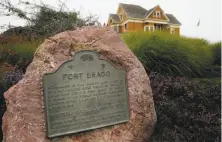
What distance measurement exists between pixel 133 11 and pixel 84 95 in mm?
21473

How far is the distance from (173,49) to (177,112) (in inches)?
81.3

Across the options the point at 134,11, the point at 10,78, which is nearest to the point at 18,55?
the point at 10,78

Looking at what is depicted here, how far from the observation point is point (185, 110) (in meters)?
4.49

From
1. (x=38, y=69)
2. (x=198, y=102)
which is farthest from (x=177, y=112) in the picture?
(x=38, y=69)

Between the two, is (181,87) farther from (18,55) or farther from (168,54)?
(18,55)

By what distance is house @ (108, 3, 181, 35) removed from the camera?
23.2 m

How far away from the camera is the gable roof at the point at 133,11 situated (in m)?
23.2

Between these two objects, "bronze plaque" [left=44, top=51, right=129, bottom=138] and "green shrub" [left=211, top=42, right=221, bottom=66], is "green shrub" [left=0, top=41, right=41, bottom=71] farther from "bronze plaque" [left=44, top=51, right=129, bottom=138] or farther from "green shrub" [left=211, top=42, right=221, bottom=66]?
"green shrub" [left=211, top=42, right=221, bottom=66]

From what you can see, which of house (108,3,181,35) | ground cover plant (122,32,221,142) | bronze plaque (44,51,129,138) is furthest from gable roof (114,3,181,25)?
bronze plaque (44,51,129,138)

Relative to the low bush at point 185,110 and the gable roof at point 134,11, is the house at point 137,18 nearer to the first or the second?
the gable roof at point 134,11

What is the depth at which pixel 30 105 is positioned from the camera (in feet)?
9.61

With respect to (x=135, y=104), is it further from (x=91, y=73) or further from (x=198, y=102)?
(x=198, y=102)

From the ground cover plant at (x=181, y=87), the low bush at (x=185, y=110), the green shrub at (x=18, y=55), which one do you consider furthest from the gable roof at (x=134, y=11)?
the low bush at (x=185, y=110)

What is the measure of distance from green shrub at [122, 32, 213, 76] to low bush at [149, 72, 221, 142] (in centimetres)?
70
